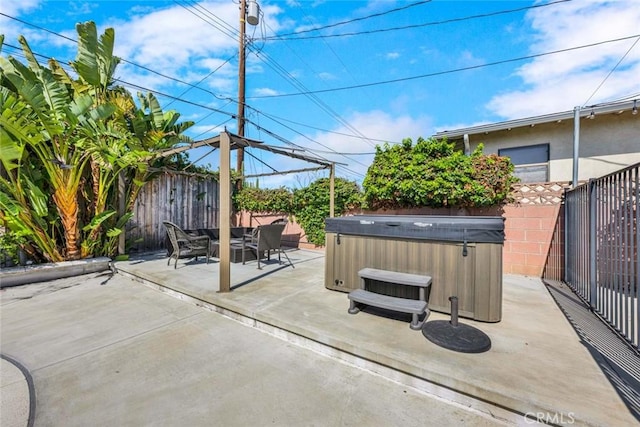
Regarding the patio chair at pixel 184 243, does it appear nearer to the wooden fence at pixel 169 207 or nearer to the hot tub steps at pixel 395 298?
the wooden fence at pixel 169 207

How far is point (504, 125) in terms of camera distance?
6621 mm

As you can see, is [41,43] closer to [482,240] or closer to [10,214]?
[10,214]

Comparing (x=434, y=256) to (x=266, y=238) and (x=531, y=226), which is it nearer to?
(x=531, y=226)

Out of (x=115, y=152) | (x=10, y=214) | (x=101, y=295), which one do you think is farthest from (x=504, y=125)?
(x=10, y=214)

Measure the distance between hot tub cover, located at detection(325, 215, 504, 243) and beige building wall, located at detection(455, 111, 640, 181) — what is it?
15.0ft

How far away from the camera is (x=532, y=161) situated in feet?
22.2

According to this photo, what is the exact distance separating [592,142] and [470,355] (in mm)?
6949

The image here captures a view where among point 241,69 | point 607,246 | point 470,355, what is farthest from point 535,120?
point 241,69

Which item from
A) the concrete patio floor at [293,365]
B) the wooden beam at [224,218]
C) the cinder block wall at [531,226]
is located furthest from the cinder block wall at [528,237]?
the wooden beam at [224,218]

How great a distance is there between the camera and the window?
662cm

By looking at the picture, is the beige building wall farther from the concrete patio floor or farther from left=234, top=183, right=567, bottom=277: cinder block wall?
the concrete patio floor

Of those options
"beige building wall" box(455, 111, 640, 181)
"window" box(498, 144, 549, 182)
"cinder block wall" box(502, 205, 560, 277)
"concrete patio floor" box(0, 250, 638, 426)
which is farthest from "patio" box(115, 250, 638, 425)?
"beige building wall" box(455, 111, 640, 181)

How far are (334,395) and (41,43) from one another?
9277 mm

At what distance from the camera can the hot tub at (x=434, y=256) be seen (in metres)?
3.08
